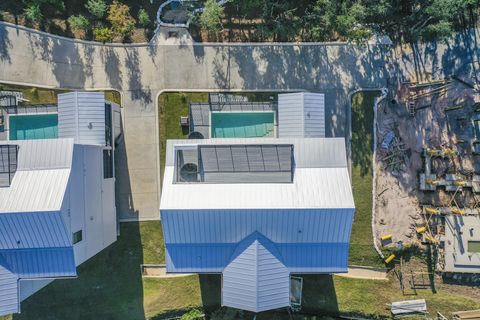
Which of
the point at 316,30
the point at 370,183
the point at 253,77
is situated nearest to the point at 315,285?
the point at 370,183

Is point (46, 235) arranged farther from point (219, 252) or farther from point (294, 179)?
point (294, 179)

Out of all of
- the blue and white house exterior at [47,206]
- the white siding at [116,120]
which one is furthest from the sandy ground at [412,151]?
the blue and white house exterior at [47,206]

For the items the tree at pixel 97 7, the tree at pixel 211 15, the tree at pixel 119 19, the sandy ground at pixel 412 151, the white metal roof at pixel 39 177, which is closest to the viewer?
the white metal roof at pixel 39 177

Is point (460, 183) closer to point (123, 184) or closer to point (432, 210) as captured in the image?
point (432, 210)

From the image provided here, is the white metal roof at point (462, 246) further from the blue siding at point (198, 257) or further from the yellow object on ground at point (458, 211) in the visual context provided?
the blue siding at point (198, 257)

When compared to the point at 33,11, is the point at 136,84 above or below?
below

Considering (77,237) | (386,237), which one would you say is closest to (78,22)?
(77,237)
